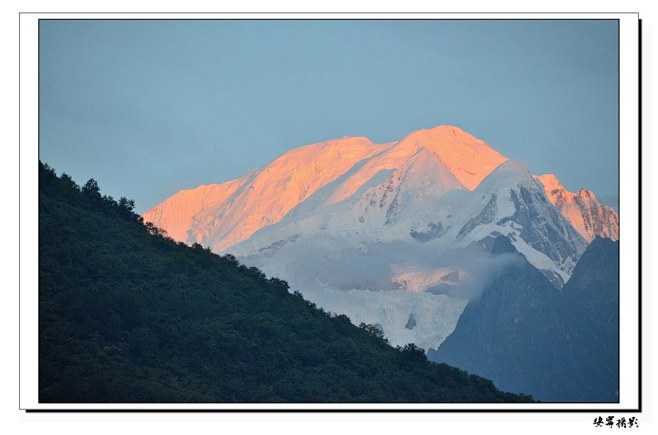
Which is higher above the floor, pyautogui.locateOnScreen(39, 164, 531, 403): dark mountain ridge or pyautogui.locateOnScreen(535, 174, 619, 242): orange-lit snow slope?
pyautogui.locateOnScreen(535, 174, 619, 242): orange-lit snow slope

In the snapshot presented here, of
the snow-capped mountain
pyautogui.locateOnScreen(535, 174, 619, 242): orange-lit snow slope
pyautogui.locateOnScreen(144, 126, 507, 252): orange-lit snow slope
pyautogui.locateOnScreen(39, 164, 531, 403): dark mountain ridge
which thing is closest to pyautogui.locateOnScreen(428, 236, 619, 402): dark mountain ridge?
the snow-capped mountain

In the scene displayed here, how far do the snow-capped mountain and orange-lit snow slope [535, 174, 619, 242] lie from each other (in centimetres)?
42

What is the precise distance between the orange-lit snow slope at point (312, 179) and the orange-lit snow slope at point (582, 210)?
768 centimetres

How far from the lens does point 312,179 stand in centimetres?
9025

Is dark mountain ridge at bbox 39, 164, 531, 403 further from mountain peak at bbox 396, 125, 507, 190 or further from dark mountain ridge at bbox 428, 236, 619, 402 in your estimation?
mountain peak at bbox 396, 125, 507, 190

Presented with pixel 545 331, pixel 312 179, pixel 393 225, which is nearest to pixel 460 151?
pixel 393 225

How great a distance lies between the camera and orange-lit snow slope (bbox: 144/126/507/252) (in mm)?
76438

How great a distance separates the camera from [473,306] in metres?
74.0

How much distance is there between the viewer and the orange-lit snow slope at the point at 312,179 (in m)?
76.4

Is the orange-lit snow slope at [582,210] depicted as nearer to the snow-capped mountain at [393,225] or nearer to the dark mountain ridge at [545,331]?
the snow-capped mountain at [393,225]

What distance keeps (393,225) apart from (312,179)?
6467 millimetres
